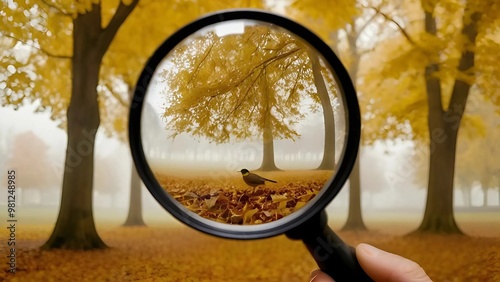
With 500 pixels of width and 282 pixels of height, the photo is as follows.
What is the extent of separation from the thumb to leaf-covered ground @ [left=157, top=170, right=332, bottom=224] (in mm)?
170

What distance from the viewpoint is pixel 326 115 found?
1.20m

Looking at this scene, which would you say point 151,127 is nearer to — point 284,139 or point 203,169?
point 203,169

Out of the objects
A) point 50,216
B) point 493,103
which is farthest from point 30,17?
point 493,103

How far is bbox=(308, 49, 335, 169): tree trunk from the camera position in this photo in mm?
1146

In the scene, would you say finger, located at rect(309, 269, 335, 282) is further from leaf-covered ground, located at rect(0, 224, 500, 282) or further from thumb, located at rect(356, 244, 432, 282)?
leaf-covered ground, located at rect(0, 224, 500, 282)

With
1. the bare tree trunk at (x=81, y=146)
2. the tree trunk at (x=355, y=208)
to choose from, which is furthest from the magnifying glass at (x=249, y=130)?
the tree trunk at (x=355, y=208)

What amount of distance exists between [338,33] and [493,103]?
1246mm

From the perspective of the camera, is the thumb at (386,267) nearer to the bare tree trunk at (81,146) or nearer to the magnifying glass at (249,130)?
the magnifying glass at (249,130)

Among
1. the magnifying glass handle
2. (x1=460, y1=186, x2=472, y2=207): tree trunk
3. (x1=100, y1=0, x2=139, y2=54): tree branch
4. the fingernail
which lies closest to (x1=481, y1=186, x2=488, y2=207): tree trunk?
(x1=460, y1=186, x2=472, y2=207): tree trunk

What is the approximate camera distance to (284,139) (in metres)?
1.38

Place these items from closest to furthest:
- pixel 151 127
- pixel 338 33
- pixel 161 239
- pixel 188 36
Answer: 1. pixel 188 36
2. pixel 151 127
3. pixel 161 239
4. pixel 338 33

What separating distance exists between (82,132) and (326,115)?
2.22 m

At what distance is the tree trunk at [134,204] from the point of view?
11.7 feet

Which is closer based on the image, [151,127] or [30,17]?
[151,127]
